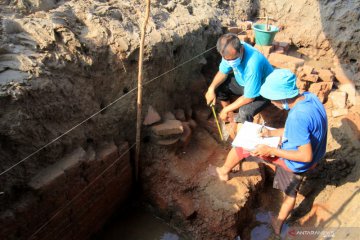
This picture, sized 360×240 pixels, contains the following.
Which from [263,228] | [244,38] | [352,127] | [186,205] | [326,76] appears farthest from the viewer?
[244,38]

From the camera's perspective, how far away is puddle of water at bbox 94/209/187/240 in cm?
386

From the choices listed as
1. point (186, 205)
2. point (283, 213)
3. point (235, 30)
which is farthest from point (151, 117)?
point (235, 30)

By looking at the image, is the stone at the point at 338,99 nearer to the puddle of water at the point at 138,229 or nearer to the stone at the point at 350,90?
the stone at the point at 350,90

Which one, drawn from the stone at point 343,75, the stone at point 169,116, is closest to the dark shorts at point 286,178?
the stone at point 169,116

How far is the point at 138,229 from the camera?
3943 millimetres

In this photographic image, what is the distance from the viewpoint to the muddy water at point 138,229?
3.86 m

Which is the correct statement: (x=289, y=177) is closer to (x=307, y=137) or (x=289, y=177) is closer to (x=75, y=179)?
(x=307, y=137)

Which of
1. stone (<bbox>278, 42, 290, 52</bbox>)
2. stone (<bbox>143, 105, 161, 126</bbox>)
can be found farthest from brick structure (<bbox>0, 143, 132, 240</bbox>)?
stone (<bbox>278, 42, 290, 52</bbox>)

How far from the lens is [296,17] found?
6082 millimetres

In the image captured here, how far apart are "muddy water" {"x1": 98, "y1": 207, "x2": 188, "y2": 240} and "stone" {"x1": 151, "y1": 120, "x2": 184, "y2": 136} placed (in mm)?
1195

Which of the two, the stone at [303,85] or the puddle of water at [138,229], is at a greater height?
the stone at [303,85]

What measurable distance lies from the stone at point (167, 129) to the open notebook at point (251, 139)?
0.86m

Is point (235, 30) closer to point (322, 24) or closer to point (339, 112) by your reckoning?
point (322, 24)

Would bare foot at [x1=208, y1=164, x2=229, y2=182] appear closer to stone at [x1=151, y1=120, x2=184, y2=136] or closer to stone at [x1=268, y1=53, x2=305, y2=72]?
stone at [x1=151, y1=120, x2=184, y2=136]
